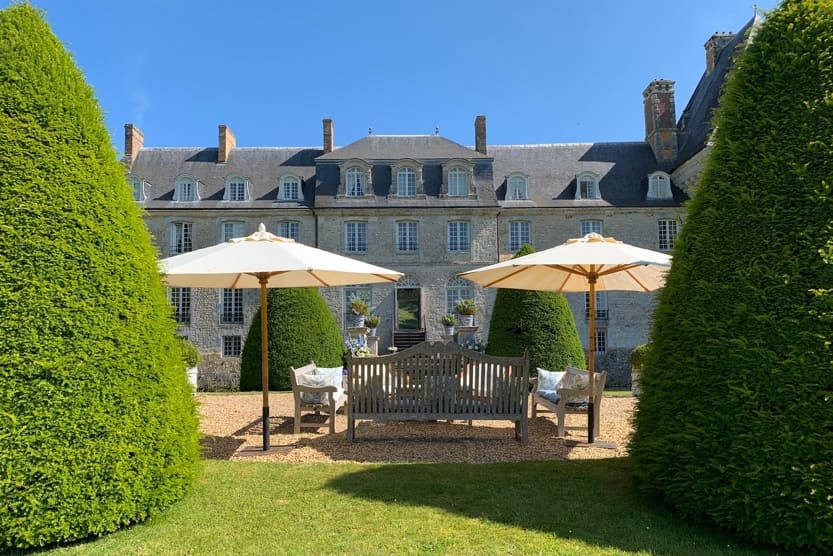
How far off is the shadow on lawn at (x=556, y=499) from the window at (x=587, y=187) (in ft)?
60.8

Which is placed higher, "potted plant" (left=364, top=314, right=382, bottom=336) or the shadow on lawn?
"potted plant" (left=364, top=314, right=382, bottom=336)

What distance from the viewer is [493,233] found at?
21.4 m

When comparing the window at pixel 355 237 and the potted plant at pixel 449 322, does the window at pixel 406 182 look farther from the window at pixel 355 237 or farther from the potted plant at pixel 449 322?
the potted plant at pixel 449 322

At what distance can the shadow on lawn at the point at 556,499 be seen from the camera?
3164 millimetres

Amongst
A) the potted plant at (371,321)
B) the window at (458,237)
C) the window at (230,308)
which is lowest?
the potted plant at (371,321)

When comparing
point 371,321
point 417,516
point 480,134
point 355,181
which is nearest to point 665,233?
point 480,134

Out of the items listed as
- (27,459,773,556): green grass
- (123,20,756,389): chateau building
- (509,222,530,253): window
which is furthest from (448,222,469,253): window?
(27,459,773,556): green grass

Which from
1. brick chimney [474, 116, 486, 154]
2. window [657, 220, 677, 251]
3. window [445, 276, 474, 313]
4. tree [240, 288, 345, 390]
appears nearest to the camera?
tree [240, 288, 345, 390]

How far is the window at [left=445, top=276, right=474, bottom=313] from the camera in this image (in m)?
21.4

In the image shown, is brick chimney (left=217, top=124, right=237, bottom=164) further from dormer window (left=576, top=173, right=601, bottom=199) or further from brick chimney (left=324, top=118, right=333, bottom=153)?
dormer window (left=576, top=173, right=601, bottom=199)

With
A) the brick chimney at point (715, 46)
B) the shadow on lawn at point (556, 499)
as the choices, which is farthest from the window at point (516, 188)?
the shadow on lawn at point (556, 499)

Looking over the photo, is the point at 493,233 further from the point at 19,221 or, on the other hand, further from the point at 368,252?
the point at 19,221

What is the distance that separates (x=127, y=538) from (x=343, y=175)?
63.3ft

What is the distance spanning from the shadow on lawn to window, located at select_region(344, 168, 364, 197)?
58.0 ft
